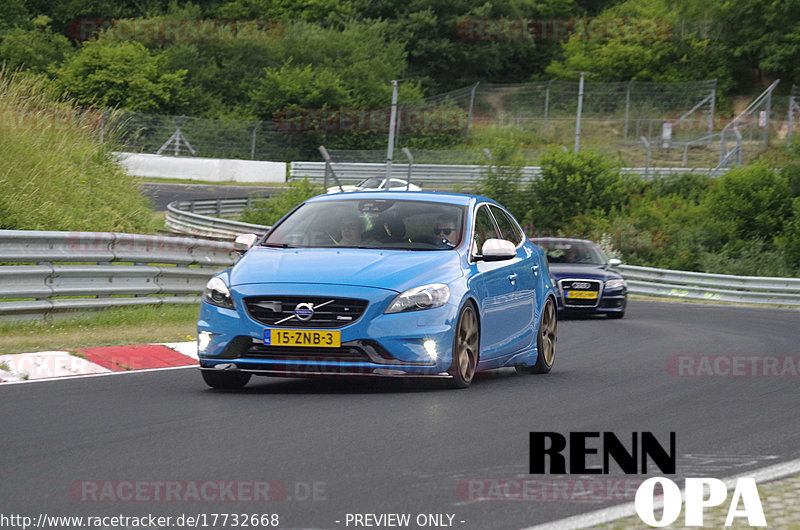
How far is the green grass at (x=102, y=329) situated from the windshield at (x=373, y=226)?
257 cm

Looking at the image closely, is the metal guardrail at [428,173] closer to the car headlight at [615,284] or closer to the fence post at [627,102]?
the fence post at [627,102]

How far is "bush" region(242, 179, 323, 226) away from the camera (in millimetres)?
41750

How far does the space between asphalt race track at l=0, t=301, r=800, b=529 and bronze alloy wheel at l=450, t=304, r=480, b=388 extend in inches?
→ 7.9

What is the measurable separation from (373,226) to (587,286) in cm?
1328

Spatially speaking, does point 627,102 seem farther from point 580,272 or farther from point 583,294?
point 583,294

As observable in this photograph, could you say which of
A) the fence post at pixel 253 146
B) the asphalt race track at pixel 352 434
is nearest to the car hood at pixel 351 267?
the asphalt race track at pixel 352 434

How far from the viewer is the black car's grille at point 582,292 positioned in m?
23.0

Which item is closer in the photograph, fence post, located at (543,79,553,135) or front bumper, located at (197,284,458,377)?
front bumper, located at (197,284,458,377)

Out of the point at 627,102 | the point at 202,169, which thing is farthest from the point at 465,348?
the point at 627,102

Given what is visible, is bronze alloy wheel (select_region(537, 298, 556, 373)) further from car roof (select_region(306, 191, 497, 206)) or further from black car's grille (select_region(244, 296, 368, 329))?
black car's grille (select_region(244, 296, 368, 329))

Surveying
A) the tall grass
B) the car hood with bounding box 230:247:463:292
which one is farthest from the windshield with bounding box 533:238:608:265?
the car hood with bounding box 230:247:463:292

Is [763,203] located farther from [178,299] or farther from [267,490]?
[267,490]

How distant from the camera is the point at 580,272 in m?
23.3

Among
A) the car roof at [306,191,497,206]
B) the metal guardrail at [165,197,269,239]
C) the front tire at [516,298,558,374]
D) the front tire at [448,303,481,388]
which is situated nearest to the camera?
the front tire at [448,303,481,388]
